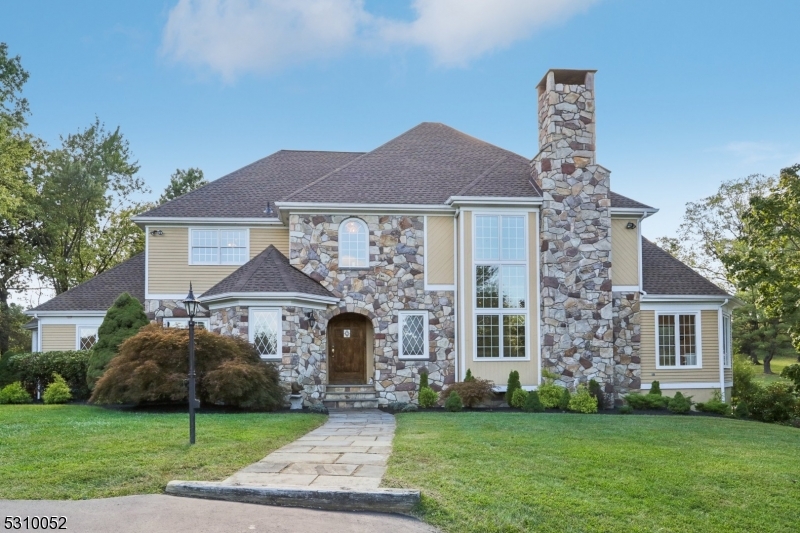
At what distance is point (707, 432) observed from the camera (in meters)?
12.4

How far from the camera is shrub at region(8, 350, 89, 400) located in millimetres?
18297

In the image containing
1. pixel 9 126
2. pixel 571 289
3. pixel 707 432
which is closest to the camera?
pixel 707 432

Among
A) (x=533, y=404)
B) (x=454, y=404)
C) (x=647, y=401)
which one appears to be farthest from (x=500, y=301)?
(x=647, y=401)

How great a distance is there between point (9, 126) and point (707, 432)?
84.5 feet

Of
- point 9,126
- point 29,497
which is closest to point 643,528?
point 29,497

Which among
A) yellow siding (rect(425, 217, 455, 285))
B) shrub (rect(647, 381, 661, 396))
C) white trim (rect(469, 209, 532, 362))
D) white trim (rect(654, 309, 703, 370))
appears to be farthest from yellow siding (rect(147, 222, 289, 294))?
white trim (rect(654, 309, 703, 370))

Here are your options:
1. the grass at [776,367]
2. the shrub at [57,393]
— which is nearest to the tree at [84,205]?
the shrub at [57,393]

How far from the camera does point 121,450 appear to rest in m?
8.70

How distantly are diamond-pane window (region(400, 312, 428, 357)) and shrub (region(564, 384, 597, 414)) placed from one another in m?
4.27

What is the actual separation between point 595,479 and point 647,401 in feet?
36.6

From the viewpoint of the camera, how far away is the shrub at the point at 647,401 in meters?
18.0

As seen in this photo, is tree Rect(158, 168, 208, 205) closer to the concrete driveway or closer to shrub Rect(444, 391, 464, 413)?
shrub Rect(444, 391, 464, 413)

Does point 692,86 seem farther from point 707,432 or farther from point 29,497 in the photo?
point 29,497

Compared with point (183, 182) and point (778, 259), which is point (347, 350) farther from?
point (183, 182)
